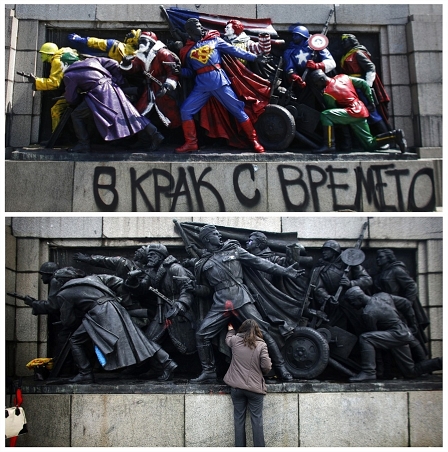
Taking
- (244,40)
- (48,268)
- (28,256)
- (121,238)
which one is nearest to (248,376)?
(121,238)

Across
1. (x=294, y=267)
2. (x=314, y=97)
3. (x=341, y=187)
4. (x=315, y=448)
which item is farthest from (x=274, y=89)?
(x=315, y=448)

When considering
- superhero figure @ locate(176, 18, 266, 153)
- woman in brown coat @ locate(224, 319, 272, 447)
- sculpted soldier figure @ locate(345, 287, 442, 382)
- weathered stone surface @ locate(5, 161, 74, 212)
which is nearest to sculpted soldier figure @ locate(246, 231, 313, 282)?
sculpted soldier figure @ locate(345, 287, 442, 382)

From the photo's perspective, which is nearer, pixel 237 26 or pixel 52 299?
pixel 52 299

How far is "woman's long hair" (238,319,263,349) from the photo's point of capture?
919 cm

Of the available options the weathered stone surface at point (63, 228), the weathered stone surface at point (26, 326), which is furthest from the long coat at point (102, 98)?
the weathered stone surface at point (26, 326)

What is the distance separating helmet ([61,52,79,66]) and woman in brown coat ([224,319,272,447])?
461cm

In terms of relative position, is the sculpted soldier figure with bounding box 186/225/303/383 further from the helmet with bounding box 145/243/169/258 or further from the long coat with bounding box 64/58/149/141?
the long coat with bounding box 64/58/149/141

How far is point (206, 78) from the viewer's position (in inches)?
428

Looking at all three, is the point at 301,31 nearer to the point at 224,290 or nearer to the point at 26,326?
the point at 224,290

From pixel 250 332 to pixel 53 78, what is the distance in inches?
187

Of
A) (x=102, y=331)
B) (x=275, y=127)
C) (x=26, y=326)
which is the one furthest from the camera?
(x=275, y=127)

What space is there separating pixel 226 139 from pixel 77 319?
134 inches

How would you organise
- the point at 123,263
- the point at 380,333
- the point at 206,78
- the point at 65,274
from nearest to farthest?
1. the point at 380,333
2. the point at 65,274
3. the point at 123,263
4. the point at 206,78

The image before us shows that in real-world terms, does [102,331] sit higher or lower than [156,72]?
lower
